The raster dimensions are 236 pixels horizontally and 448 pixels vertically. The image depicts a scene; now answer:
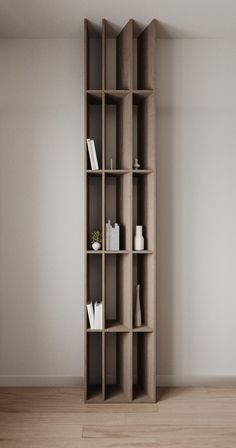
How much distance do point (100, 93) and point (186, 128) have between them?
745 millimetres

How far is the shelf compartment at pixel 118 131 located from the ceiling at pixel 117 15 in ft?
1.75

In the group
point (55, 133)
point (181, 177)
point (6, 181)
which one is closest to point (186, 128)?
point (181, 177)

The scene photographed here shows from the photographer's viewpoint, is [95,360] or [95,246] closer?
[95,246]

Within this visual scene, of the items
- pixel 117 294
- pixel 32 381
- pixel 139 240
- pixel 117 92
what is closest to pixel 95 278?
pixel 117 294

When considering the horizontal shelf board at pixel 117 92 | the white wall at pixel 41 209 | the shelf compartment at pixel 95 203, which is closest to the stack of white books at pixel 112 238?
the shelf compartment at pixel 95 203

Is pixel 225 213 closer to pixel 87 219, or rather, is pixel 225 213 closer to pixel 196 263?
pixel 196 263

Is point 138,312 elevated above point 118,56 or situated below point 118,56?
below

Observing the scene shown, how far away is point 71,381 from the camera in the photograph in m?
3.63

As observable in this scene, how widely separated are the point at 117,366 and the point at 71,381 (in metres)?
0.37

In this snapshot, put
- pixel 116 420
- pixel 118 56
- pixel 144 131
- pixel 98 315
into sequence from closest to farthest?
pixel 116 420, pixel 98 315, pixel 144 131, pixel 118 56

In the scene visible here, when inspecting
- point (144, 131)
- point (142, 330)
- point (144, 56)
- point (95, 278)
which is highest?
point (144, 56)

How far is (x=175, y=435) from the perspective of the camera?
2814 mm

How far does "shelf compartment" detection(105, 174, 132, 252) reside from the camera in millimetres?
3297

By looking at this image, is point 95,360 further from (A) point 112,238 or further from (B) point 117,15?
(B) point 117,15
